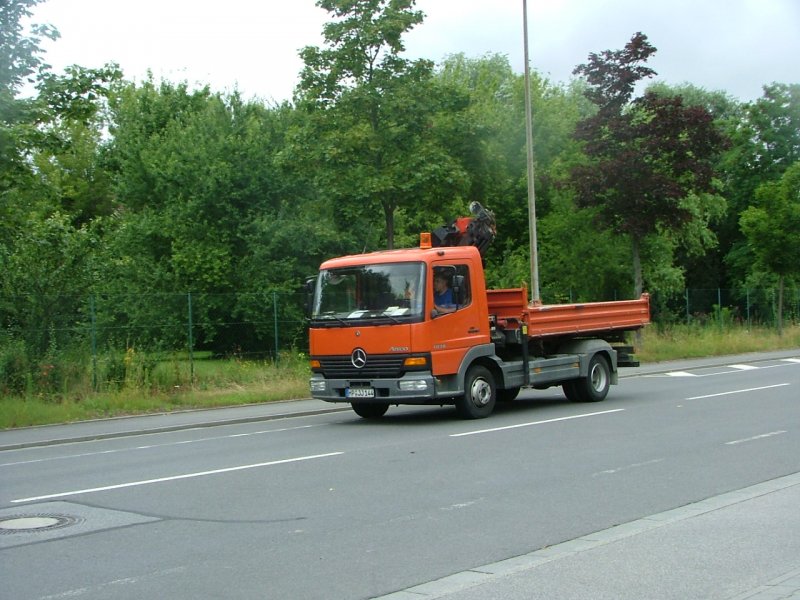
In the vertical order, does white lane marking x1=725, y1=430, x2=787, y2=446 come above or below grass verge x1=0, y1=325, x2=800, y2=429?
below

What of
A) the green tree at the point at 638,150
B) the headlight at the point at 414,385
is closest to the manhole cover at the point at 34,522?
the headlight at the point at 414,385

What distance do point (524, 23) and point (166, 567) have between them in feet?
75.2

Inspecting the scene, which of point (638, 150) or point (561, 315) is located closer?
point (561, 315)

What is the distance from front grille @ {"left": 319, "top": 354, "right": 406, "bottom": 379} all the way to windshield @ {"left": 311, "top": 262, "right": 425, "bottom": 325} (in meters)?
0.60

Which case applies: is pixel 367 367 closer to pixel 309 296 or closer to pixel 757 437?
pixel 309 296

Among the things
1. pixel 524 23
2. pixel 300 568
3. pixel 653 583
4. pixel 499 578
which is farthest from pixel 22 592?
pixel 524 23

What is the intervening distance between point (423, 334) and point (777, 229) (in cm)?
2735

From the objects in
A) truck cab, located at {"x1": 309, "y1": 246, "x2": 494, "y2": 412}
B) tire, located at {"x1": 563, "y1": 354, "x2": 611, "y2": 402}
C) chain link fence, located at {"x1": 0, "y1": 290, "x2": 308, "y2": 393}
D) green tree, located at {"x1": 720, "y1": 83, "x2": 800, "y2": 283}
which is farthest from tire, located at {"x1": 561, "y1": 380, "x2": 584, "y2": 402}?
green tree, located at {"x1": 720, "y1": 83, "x2": 800, "y2": 283}

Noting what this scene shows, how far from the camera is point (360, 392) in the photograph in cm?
1611

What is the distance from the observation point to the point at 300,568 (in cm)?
687

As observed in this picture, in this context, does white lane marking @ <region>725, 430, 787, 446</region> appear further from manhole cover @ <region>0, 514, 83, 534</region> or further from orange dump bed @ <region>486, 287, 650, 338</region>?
manhole cover @ <region>0, 514, 83, 534</region>

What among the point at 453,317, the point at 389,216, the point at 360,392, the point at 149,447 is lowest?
the point at 149,447

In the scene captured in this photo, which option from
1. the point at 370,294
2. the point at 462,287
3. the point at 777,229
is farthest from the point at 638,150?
the point at 370,294

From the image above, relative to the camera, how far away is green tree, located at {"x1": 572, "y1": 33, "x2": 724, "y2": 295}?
29672 mm
